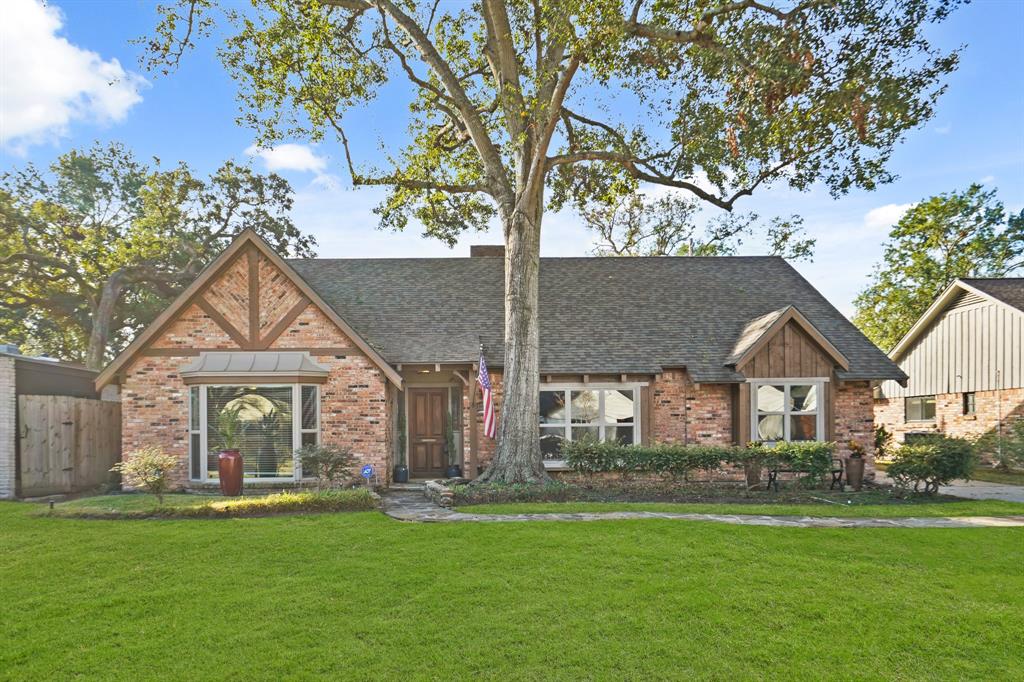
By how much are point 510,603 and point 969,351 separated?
22253 mm

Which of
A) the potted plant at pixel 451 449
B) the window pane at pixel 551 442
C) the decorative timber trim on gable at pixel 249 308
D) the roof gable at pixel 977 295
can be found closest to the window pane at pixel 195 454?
the decorative timber trim on gable at pixel 249 308

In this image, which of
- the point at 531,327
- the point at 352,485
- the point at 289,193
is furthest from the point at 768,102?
the point at 289,193

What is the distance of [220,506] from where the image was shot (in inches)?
421

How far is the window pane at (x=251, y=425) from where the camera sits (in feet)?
45.7

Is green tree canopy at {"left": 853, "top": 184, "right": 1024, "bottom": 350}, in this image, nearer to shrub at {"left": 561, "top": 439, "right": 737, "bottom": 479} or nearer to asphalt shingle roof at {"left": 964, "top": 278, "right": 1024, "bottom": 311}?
asphalt shingle roof at {"left": 964, "top": 278, "right": 1024, "bottom": 311}

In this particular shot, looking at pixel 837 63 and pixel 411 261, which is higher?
pixel 837 63

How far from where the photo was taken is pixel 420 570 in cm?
736

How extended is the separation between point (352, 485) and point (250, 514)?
3384 millimetres

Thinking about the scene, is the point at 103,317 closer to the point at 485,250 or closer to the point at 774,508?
the point at 485,250

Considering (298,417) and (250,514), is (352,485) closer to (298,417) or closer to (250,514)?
(298,417)

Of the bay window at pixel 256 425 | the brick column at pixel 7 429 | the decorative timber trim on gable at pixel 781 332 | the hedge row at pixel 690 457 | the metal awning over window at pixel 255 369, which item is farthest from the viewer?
the decorative timber trim on gable at pixel 781 332

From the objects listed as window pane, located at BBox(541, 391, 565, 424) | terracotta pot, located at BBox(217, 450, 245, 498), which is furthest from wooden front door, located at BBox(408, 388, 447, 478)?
terracotta pot, located at BBox(217, 450, 245, 498)

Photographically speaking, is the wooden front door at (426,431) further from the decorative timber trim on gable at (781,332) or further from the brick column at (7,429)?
the brick column at (7,429)

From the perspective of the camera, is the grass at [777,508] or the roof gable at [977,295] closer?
the grass at [777,508]
